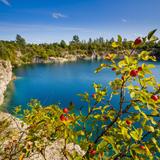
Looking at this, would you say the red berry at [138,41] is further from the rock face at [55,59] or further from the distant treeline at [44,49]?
the rock face at [55,59]

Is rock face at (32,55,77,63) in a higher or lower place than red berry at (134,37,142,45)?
lower

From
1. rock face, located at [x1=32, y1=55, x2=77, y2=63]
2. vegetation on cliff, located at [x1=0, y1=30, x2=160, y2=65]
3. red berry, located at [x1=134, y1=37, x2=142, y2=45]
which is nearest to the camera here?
red berry, located at [x1=134, y1=37, x2=142, y2=45]

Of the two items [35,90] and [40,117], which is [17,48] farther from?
[40,117]

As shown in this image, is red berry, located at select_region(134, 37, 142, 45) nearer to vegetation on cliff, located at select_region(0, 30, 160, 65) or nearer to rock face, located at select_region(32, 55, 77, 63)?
vegetation on cliff, located at select_region(0, 30, 160, 65)

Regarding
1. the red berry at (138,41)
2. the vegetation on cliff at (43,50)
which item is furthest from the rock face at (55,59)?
the red berry at (138,41)

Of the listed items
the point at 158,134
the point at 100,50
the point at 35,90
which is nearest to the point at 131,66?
the point at 158,134

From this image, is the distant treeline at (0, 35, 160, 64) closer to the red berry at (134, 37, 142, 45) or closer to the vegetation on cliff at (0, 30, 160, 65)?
the vegetation on cliff at (0, 30, 160, 65)

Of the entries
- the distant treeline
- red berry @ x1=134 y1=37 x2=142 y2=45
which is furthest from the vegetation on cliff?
red berry @ x1=134 y1=37 x2=142 y2=45

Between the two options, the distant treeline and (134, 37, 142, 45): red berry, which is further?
the distant treeline

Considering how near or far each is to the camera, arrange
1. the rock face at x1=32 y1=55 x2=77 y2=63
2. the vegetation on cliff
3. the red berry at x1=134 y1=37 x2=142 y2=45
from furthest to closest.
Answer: the rock face at x1=32 y1=55 x2=77 y2=63, the vegetation on cliff, the red berry at x1=134 y1=37 x2=142 y2=45

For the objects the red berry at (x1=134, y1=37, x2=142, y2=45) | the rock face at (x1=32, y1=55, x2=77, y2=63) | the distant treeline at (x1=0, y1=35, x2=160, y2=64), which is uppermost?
the red berry at (x1=134, y1=37, x2=142, y2=45)

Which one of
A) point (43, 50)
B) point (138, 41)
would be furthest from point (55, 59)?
point (138, 41)

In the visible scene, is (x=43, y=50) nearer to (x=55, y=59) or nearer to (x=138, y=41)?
(x=55, y=59)

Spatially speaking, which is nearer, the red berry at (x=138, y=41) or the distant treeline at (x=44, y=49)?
the red berry at (x=138, y=41)
